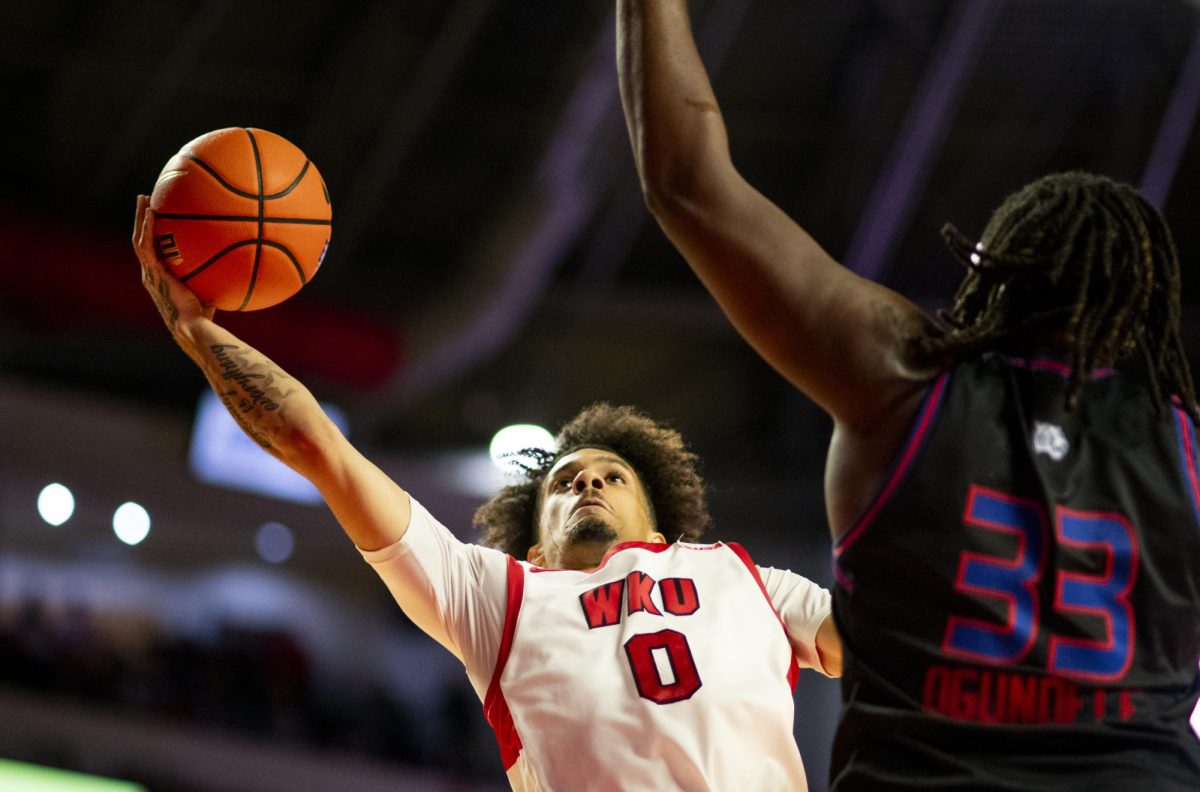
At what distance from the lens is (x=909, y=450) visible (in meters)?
1.63

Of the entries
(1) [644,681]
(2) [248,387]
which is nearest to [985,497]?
(1) [644,681]

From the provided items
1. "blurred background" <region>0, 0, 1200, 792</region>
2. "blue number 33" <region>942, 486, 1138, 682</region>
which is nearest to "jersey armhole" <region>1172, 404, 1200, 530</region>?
"blue number 33" <region>942, 486, 1138, 682</region>

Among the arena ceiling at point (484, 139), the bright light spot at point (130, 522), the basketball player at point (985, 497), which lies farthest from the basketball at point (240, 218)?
the bright light spot at point (130, 522)

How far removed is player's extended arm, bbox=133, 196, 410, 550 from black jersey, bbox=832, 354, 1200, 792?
1456mm

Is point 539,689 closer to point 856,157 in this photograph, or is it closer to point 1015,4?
point 1015,4

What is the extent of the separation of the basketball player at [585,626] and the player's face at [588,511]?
0.27 ft

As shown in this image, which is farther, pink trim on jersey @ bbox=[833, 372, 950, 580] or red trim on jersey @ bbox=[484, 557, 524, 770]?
red trim on jersey @ bbox=[484, 557, 524, 770]

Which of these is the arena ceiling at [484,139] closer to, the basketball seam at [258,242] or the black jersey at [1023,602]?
the basketball seam at [258,242]

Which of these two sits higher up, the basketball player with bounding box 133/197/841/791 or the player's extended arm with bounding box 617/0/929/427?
the player's extended arm with bounding box 617/0/929/427

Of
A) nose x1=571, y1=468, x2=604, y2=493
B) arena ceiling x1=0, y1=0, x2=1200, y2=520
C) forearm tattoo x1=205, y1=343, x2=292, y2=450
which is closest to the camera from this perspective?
forearm tattoo x1=205, y1=343, x2=292, y2=450

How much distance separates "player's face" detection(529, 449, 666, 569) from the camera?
11.3ft

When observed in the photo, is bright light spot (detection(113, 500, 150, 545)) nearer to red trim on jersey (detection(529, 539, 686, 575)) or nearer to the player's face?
the player's face

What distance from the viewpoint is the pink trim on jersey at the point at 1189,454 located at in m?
1.68

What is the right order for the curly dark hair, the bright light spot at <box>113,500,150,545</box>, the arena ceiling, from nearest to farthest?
the curly dark hair, the arena ceiling, the bright light spot at <box>113,500,150,545</box>
